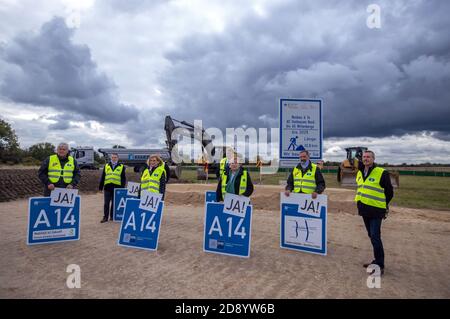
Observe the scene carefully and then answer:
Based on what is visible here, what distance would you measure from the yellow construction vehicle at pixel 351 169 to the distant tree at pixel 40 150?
3023 inches

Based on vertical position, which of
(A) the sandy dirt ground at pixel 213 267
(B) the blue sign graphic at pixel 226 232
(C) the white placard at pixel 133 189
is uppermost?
(C) the white placard at pixel 133 189

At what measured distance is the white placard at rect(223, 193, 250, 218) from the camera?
6004mm

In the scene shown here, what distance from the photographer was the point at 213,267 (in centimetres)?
532

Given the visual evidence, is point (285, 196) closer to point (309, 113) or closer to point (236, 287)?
point (236, 287)

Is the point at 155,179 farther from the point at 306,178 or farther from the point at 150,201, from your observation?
the point at 306,178

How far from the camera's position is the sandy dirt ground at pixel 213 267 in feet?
14.2

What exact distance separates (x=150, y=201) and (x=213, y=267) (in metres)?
2.03

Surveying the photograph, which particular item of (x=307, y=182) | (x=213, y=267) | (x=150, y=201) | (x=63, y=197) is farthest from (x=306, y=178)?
(x=63, y=197)

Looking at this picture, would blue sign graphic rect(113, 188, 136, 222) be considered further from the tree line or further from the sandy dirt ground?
the tree line

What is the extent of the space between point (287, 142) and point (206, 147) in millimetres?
20357

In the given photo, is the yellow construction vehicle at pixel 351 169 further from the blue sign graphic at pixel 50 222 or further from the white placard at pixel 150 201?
the blue sign graphic at pixel 50 222

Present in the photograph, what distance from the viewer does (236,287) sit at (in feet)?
14.6

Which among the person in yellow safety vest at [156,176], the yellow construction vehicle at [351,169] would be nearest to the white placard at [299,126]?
the person in yellow safety vest at [156,176]
